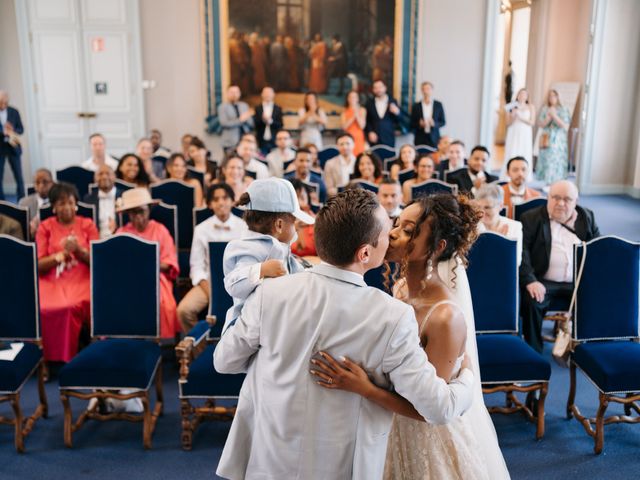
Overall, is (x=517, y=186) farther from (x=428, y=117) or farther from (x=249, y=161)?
(x=428, y=117)

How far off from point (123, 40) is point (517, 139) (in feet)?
23.2

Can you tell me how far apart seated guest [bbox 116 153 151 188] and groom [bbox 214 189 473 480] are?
510 centimetres

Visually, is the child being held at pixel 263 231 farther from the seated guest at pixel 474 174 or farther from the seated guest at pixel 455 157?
the seated guest at pixel 455 157

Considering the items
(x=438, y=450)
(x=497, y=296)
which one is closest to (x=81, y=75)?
(x=497, y=296)

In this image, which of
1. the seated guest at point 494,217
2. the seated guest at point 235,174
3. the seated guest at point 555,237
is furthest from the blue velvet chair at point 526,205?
the seated guest at point 235,174

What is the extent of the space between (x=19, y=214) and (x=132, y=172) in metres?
1.37

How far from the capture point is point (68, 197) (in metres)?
4.76

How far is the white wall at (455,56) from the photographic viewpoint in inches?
432

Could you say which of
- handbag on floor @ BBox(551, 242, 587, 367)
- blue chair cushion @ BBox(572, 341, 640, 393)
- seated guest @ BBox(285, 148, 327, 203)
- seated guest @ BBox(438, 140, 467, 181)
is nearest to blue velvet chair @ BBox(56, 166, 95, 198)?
seated guest @ BBox(285, 148, 327, 203)

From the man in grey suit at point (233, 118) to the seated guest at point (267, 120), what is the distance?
0.52 feet

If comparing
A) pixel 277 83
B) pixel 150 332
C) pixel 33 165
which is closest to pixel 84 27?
pixel 33 165

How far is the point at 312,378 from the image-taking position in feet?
5.15

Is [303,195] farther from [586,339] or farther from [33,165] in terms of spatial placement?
[33,165]

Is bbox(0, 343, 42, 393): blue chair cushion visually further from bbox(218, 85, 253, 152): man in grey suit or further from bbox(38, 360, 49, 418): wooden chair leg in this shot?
bbox(218, 85, 253, 152): man in grey suit
